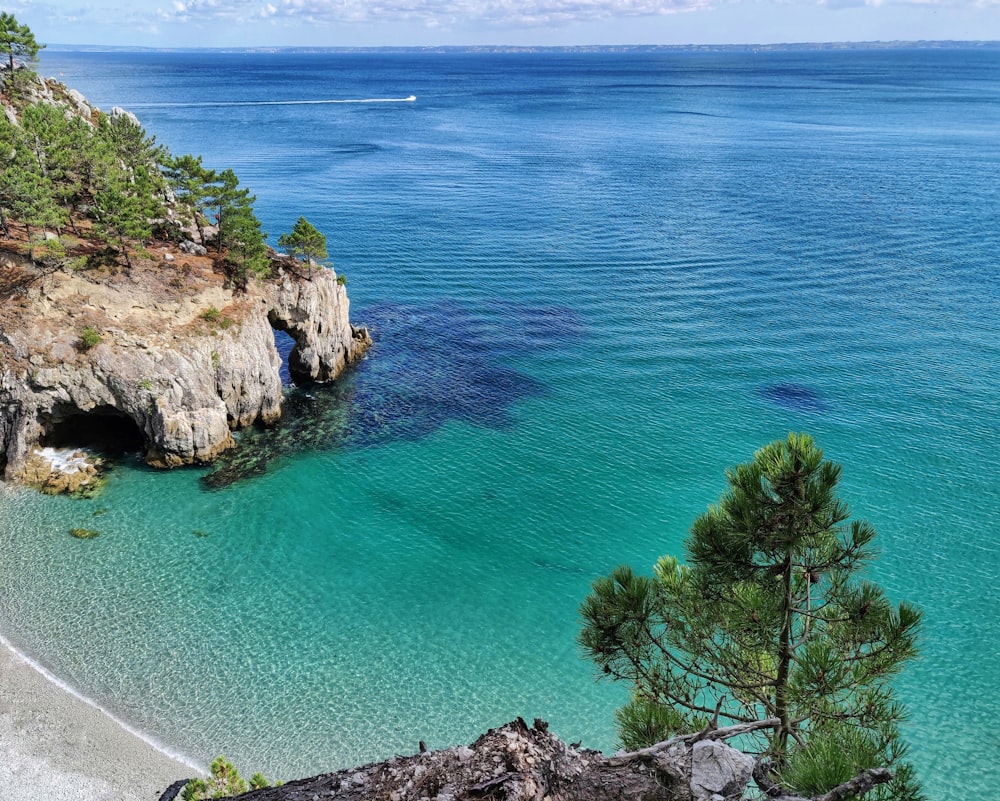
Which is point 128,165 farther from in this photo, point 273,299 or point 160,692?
point 160,692

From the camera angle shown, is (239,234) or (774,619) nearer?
(774,619)

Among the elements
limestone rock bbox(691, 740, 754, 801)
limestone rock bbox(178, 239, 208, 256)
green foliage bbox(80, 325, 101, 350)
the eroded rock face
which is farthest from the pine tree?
limestone rock bbox(691, 740, 754, 801)

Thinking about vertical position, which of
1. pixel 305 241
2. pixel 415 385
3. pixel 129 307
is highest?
pixel 305 241

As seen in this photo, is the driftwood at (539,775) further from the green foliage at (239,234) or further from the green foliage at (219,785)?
the green foliage at (239,234)

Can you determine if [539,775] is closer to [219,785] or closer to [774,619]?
[774,619]

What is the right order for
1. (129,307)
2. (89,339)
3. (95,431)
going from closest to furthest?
(89,339)
(129,307)
(95,431)

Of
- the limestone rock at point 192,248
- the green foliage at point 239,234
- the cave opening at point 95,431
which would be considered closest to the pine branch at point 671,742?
the cave opening at point 95,431

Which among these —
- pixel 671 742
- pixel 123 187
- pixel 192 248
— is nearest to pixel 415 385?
pixel 192 248

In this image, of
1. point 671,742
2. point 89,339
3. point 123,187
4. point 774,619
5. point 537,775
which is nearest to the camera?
point 537,775
